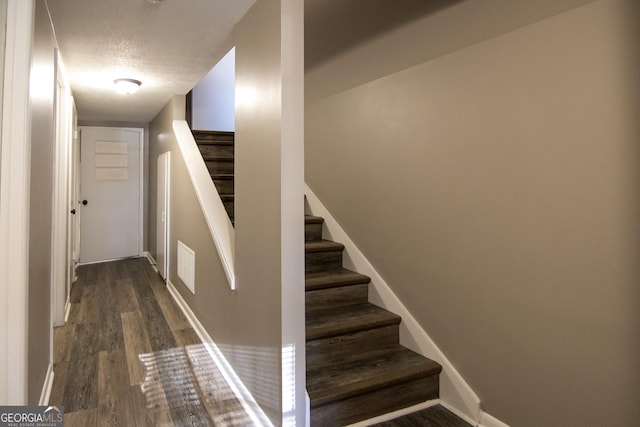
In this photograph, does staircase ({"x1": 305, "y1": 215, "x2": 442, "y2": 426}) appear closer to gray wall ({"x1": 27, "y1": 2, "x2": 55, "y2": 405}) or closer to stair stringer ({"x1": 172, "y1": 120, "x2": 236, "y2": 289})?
stair stringer ({"x1": 172, "y1": 120, "x2": 236, "y2": 289})

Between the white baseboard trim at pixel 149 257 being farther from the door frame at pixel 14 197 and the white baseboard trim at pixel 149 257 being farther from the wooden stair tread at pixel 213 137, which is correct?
the door frame at pixel 14 197

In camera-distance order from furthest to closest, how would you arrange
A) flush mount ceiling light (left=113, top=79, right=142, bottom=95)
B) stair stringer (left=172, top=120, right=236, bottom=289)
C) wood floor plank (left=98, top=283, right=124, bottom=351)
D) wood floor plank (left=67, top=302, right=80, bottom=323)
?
1. wood floor plank (left=67, top=302, right=80, bottom=323)
2. flush mount ceiling light (left=113, top=79, right=142, bottom=95)
3. wood floor plank (left=98, top=283, right=124, bottom=351)
4. stair stringer (left=172, top=120, right=236, bottom=289)

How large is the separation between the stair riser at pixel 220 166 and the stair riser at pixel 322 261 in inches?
61.7

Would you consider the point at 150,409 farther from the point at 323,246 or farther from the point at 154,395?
the point at 323,246

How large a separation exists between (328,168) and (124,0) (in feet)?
5.78

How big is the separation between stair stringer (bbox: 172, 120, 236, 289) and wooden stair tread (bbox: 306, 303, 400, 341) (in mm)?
550

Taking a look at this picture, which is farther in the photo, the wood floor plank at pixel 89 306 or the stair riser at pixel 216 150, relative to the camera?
the stair riser at pixel 216 150

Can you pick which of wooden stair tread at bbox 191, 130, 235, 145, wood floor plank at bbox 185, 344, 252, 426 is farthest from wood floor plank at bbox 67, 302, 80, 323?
wooden stair tread at bbox 191, 130, 235, 145

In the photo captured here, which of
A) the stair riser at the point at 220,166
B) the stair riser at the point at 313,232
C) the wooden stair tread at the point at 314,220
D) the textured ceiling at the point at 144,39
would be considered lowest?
the stair riser at the point at 313,232

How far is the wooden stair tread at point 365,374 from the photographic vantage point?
1922mm

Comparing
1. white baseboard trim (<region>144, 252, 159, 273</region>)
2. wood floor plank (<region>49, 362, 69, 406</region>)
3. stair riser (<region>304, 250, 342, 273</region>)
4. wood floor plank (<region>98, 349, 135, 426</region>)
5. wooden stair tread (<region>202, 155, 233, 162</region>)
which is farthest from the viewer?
white baseboard trim (<region>144, 252, 159, 273</region>)

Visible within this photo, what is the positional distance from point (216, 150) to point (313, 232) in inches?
63.0

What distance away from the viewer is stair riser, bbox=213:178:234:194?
3619 millimetres

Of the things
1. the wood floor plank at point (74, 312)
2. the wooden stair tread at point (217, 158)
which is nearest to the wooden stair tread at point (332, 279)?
the wooden stair tread at point (217, 158)
